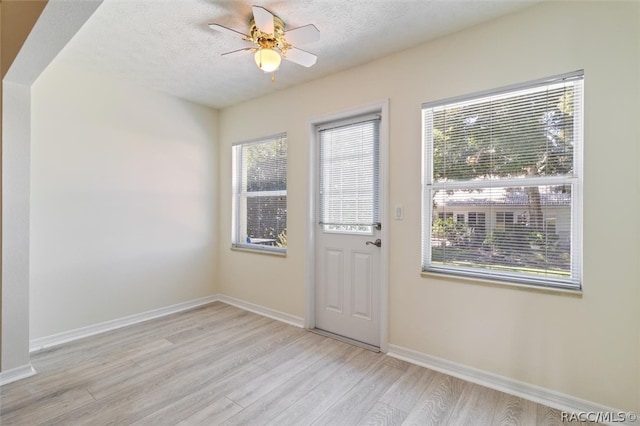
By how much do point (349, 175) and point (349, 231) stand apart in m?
0.57

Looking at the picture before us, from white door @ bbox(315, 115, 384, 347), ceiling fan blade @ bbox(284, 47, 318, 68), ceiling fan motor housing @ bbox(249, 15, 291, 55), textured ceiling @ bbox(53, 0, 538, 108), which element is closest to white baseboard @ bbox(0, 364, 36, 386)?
white door @ bbox(315, 115, 384, 347)

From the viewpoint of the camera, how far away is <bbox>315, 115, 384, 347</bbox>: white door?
2873mm

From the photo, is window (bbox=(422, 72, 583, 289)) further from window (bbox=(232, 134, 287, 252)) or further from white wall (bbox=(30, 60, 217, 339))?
white wall (bbox=(30, 60, 217, 339))

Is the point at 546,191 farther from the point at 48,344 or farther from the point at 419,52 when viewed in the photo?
the point at 48,344

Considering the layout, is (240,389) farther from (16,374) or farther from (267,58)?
(267,58)

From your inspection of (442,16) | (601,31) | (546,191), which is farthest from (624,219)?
(442,16)

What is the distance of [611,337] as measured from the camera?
1804mm

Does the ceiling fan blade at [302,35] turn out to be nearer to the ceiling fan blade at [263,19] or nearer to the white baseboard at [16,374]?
the ceiling fan blade at [263,19]

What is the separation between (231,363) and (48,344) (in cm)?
181

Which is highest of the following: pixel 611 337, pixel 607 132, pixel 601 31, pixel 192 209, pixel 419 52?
pixel 419 52

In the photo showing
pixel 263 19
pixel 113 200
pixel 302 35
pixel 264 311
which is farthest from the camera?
pixel 264 311

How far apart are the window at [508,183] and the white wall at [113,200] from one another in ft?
9.53

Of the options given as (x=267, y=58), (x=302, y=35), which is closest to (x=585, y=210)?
(x=302, y=35)

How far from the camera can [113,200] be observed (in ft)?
10.5
